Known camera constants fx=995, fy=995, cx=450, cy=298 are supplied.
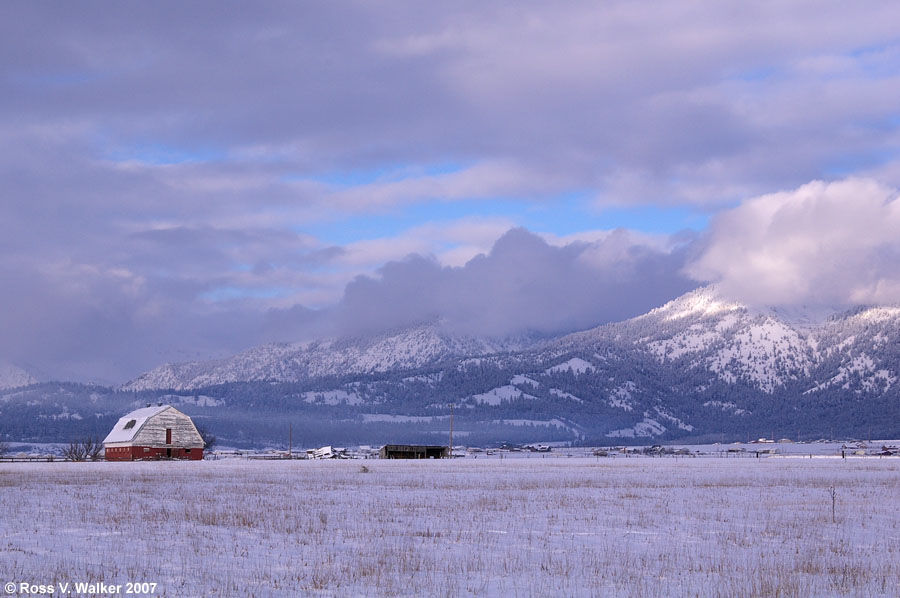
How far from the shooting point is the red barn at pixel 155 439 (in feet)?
416

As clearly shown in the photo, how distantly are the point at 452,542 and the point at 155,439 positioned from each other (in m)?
108

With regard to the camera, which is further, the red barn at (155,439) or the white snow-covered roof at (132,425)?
the white snow-covered roof at (132,425)

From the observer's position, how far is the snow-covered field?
69.7 feet

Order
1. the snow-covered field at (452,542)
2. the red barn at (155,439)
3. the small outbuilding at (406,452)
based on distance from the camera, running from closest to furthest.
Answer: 1. the snow-covered field at (452,542)
2. the red barn at (155,439)
3. the small outbuilding at (406,452)

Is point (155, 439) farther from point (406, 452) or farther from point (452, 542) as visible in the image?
point (452, 542)

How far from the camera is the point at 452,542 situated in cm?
2767

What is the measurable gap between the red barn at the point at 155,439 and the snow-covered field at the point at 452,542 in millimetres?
82381

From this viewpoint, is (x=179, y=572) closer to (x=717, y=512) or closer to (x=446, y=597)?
(x=446, y=597)

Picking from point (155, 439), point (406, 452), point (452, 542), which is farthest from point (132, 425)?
point (452, 542)

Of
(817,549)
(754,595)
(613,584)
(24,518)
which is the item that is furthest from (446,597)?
(24,518)

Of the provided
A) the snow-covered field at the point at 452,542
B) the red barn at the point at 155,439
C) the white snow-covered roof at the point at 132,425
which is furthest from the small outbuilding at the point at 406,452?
the snow-covered field at the point at 452,542

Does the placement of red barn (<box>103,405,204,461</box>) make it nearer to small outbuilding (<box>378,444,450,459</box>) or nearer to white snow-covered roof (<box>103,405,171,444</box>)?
white snow-covered roof (<box>103,405,171,444</box>)

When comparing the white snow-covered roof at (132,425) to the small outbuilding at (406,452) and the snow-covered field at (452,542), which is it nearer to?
the small outbuilding at (406,452)

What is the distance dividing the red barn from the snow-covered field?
82381 millimetres
